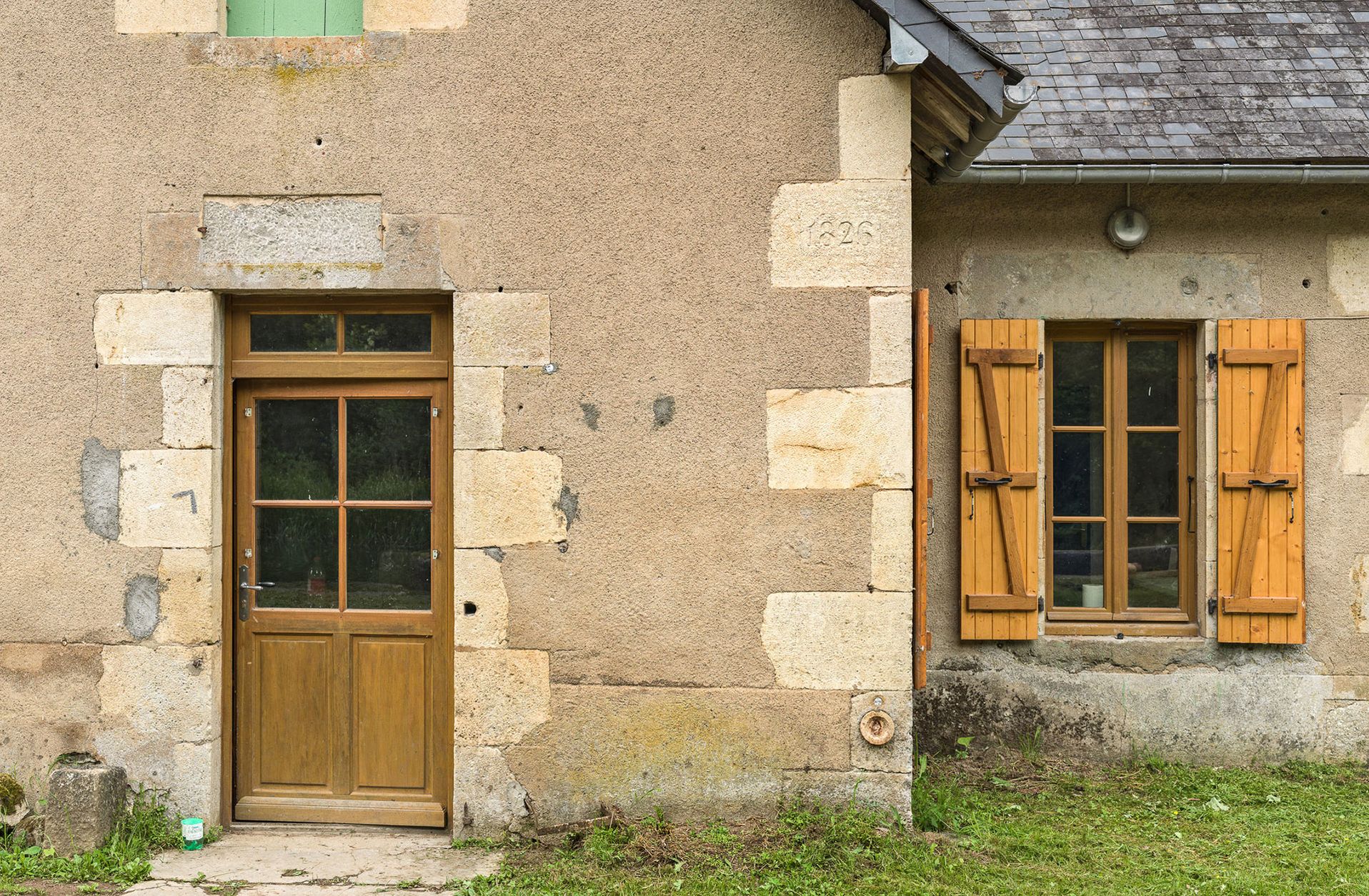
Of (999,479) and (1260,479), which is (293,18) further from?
(1260,479)

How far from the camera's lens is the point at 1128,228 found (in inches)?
207

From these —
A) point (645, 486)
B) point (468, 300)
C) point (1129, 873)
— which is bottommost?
point (1129, 873)

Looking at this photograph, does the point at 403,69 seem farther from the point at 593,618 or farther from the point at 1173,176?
the point at 1173,176

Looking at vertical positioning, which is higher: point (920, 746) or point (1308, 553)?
point (1308, 553)

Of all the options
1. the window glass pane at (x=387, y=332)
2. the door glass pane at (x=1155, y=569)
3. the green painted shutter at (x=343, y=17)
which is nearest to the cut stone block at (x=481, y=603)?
the window glass pane at (x=387, y=332)

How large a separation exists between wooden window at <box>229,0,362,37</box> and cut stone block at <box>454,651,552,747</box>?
2692 mm

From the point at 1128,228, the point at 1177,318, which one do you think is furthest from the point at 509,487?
the point at 1177,318

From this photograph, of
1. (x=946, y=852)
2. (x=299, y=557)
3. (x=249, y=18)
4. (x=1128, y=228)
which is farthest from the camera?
(x=1128, y=228)

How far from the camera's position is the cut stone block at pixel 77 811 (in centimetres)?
414

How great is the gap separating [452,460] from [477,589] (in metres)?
0.58

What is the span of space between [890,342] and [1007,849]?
2101 millimetres

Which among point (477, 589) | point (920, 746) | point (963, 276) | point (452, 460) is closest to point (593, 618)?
point (477, 589)

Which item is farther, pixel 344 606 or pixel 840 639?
pixel 344 606

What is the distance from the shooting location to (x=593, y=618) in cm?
426
